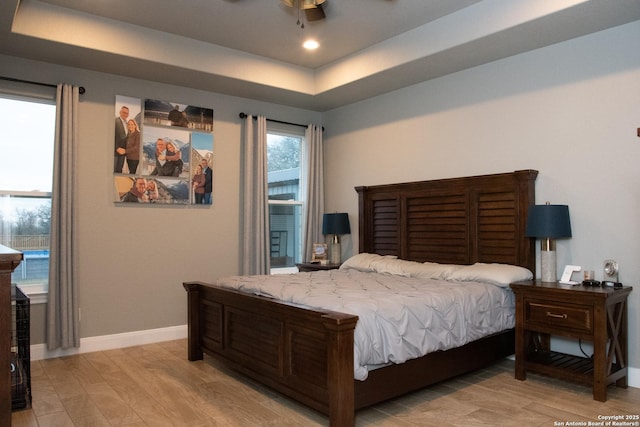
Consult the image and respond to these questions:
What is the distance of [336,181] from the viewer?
5883 millimetres

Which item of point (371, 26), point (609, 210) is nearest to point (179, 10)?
point (371, 26)

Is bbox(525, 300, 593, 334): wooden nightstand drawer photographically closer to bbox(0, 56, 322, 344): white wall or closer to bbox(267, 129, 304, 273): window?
bbox(267, 129, 304, 273): window

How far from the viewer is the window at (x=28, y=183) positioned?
4.11 m

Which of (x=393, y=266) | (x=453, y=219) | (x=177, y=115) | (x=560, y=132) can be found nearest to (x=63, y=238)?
(x=177, y=115)

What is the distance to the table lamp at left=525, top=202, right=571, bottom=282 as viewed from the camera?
3527 millimetres

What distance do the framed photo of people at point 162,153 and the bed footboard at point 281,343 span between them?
1.23 meters

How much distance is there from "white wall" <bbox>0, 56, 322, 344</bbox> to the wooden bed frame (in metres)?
0.92

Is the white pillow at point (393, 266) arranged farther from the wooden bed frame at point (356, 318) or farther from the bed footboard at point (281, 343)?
the bed footboard at point (281, 343)

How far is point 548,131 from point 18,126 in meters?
4.51

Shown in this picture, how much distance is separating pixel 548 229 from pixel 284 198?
10.2 feet

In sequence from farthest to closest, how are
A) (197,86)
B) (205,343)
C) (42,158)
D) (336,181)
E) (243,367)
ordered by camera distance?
(336,181) < (197,86) < (42,158) < (205,343) < (243,367)

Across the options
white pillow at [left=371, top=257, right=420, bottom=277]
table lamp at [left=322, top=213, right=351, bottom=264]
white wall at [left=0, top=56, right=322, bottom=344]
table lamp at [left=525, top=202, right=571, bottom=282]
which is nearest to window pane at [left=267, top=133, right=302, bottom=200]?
white wall at [left=0, top=56, right=322, bottom=344]

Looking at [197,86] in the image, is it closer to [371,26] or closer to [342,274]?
[371,26]

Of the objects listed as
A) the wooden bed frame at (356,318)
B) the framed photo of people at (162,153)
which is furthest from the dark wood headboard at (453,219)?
the framed photo of people at (162,153)
